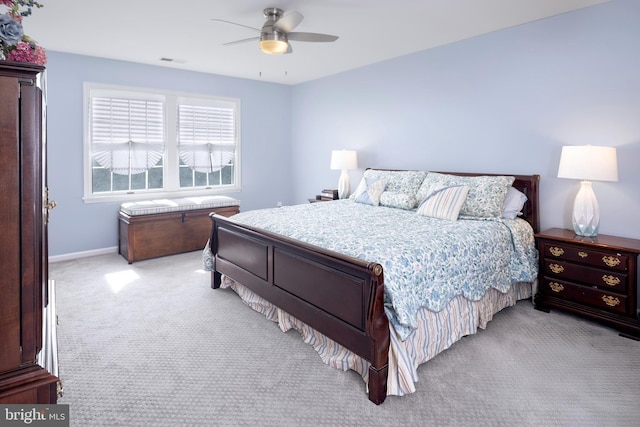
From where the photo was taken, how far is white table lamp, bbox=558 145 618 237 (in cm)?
292

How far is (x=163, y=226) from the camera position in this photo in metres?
4.89

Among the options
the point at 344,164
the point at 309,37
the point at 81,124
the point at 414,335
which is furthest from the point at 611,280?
the point at 81,124

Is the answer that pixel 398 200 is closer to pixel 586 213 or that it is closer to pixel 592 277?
pixel 586 213

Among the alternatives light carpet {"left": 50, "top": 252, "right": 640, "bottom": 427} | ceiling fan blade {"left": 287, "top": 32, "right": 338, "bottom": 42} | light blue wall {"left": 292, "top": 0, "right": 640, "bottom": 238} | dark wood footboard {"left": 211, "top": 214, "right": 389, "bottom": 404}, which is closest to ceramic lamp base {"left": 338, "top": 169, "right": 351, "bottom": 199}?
light blue wall {"left": 292, "top": 0, "right": 640, "bottom": 238}

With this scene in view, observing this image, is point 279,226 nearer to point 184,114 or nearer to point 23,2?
point 23,2

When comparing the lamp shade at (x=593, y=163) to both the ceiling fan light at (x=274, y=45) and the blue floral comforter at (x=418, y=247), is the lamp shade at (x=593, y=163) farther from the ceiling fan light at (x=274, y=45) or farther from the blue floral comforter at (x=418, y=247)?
the ceiling fan light at (x=274, y=45)

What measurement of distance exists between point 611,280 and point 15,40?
368cm

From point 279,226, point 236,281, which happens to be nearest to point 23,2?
point 279,226

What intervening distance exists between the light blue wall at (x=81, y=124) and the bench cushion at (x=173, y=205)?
49 cm

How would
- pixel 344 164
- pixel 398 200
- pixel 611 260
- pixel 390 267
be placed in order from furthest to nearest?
pixel 344 164 → pixel 398 200 → pixel 611 260 → pixel 390 267

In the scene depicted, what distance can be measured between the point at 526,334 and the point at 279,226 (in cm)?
207

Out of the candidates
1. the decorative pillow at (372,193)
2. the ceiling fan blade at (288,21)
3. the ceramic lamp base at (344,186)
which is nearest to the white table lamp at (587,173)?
the decorative pillow at (372,193)

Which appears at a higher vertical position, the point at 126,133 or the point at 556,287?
the point at 126,133

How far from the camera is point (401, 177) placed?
4406 mm
